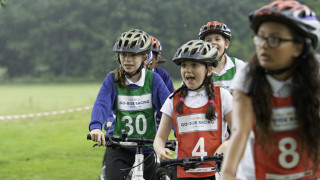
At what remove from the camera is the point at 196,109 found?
4.94 metres

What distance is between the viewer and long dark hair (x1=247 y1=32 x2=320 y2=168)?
10.1 ft

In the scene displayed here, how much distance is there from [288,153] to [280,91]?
341 mm

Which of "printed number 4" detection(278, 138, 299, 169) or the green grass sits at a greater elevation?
"printed number 4" detection(278, 138, 299, 169)

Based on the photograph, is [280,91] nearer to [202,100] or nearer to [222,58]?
[202,100]

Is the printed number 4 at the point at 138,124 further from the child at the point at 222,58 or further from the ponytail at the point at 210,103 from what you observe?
the ponytail at the point at 210,103

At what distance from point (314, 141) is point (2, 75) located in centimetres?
7867

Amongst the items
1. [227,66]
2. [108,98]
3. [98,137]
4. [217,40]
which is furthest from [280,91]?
[217,40]

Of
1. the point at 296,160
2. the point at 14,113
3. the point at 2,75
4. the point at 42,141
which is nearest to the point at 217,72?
the point at 296,160

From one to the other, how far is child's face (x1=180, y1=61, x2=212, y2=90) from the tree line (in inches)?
2829

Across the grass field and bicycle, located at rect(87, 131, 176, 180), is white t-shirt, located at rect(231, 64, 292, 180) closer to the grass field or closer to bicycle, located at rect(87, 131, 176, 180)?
bicycle, located at rect(87, 131, 176, 180)

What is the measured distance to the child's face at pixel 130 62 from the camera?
20.2ft

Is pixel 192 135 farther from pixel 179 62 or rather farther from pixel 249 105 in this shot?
→ pixel 249 105

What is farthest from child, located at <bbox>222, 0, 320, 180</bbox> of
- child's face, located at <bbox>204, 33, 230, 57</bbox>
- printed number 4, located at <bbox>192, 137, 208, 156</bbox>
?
child's face, located at <bbox>204, 33, 230, 57</bbox>

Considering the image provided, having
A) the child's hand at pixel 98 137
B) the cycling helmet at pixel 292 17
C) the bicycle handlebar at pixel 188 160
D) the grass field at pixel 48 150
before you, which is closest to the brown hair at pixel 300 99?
the cycling helmet at pixel 292 17
